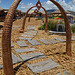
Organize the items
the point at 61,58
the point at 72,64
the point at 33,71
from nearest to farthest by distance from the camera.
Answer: the point at 33,71 → the point at 72,64 → the point at 61,58

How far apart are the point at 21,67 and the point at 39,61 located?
26.0 inches

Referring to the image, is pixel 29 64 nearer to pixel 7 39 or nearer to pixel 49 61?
pixel 49 61

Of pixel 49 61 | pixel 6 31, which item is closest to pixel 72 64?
pixel 49 61

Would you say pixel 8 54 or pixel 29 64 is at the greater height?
pixel 8 54

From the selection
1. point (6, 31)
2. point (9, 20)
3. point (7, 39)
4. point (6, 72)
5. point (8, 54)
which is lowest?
point (6, 72)

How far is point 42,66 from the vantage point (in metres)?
2.99

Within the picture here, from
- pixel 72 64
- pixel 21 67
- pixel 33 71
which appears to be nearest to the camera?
pixel 33 71

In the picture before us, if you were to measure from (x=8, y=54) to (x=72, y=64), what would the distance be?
80.9 inches

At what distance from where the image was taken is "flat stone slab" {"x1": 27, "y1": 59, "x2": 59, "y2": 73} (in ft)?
9.23

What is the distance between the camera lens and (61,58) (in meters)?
3.62

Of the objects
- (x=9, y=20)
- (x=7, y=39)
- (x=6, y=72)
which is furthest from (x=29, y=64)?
(x=9, y=20)

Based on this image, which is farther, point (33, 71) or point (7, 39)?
point (33, 71)

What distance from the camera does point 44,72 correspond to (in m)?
2.72

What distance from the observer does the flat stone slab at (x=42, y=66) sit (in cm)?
281
